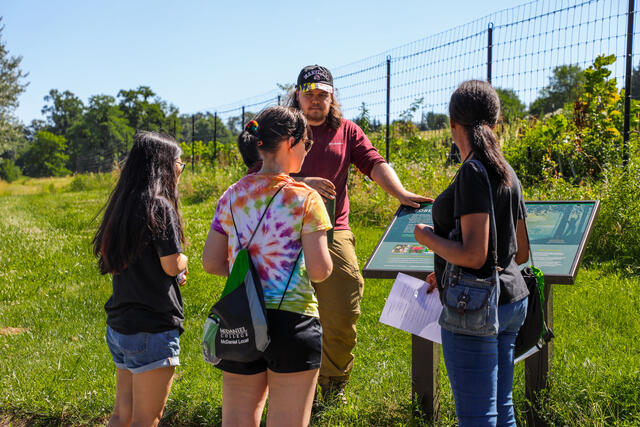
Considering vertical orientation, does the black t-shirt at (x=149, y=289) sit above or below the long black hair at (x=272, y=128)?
below

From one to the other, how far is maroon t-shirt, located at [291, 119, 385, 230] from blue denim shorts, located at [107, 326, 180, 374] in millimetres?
1312

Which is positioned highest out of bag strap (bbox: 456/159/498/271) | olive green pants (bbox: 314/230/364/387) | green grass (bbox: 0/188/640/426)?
bag strap (bbox: 456/159/498/271)

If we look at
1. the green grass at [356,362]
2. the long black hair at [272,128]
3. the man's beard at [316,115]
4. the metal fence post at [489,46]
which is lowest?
the green grass at [356,362]

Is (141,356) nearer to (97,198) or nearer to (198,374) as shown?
(198,374)

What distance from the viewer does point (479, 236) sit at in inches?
82.0

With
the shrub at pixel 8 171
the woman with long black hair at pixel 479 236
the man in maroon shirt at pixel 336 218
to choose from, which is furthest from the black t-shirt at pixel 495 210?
the shrub at pixel 8 171

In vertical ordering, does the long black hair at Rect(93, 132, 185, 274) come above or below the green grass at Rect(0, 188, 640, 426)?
above

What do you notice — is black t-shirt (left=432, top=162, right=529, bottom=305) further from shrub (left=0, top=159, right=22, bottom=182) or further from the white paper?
shrub (left=0, top=159, right=22, bottom=182)

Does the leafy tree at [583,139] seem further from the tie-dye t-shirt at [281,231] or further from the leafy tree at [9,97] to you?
the leafy tree at [9,97]

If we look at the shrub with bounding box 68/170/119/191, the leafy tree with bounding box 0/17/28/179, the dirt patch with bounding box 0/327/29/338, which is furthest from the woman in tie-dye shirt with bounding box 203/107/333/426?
the leafy tree with bounding box 0/17/28/179

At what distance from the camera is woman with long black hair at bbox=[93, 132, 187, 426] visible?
2670 millimetres

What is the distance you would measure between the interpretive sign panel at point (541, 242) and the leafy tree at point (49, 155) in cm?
8117

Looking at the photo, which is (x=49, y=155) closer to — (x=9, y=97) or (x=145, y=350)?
(x=9, y=97)

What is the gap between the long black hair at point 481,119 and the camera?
7.07 ft
